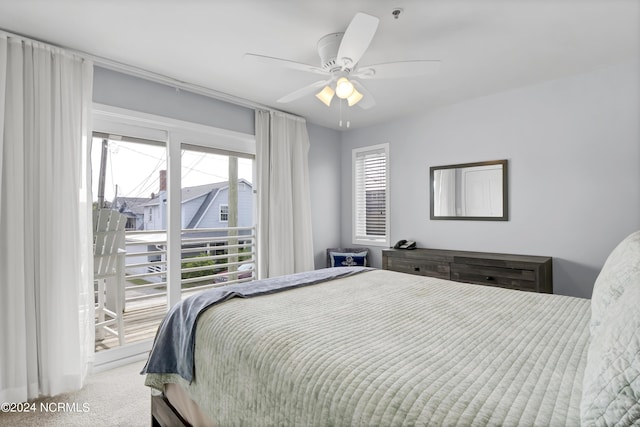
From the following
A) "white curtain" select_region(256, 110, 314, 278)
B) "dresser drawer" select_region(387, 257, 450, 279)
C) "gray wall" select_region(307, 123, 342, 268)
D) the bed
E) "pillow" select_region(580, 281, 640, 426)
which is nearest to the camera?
"pillow" select_region(580, 281, 640, 426)

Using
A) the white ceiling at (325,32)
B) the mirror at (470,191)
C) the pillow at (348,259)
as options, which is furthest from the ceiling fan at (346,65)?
the pillow at (348,259)

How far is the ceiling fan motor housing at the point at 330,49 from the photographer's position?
2.07 meters

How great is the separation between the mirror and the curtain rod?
2104 mm

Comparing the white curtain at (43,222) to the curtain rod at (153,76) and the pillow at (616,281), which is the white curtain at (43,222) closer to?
the curtain rod at (153,76)

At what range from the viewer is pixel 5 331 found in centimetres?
206

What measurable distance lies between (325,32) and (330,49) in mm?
106

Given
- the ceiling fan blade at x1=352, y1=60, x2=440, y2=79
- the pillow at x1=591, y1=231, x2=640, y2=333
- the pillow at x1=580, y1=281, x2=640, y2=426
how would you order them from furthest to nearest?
the ceiling fan blade at x1=352, y1=60, x2=440, y2=79 → the pillow at x1=591, y1=231, x2=640, y2=333 → the pillow at x1=580, y1=281, x2=640, y2=426

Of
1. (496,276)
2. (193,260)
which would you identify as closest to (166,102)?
(193,260)

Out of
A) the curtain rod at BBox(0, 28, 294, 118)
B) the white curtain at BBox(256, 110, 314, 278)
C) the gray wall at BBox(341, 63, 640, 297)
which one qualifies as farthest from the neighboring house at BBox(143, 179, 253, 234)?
the gray wall at BBox(341, 63, 640, 297)

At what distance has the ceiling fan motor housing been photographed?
2068 mm

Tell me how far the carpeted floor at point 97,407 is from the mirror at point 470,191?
3.22m

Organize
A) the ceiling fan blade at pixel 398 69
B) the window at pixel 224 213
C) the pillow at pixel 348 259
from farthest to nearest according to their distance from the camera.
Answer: the pillow at pixel 348 259 < the window at pixel 224 213 < the ceiling fan blade at pixel 398 69

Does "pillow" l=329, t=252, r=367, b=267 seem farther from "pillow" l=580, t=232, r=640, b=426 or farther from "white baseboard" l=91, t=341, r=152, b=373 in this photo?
"pillow" l=580, t=232, r=640, b=426

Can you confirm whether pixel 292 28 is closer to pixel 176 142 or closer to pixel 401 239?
pixel 176 142
